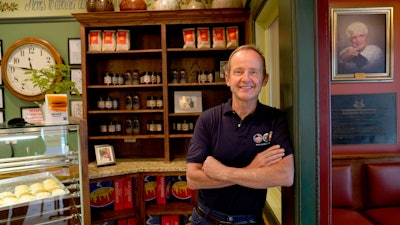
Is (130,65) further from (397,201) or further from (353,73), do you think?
(397,201)

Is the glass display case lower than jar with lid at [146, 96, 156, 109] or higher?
lower

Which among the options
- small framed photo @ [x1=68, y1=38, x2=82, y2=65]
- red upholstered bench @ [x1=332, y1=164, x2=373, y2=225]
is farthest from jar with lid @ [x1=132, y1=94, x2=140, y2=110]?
red upholstered bench @ [x1=332, y1=164, x2=373, y2=225]

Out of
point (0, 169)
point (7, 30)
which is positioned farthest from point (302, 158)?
point (7, 30)

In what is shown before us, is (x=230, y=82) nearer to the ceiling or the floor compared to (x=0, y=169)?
nearer to the ceiling

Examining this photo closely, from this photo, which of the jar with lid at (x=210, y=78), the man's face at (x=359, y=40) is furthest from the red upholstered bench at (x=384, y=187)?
the jar with lid at (x=210, y=78)

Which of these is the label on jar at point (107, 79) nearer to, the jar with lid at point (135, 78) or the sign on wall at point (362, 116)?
the jar with lid at point (135, 78)

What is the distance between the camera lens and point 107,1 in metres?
2.87

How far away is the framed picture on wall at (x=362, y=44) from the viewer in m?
2.82

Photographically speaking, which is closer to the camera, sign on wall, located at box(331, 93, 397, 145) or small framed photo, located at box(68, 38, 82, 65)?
sign on wall, located at box(331, 93, 397, 145)

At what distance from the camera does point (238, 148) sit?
148 centimetres

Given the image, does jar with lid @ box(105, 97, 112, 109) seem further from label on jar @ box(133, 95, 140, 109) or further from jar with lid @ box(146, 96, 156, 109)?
jar with lid @ box(146, 96, 156, 109)

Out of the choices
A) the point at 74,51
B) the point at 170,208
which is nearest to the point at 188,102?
the point at 170,208

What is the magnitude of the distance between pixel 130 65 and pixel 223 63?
39.6 inches

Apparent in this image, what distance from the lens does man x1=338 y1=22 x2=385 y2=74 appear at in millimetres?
2836
